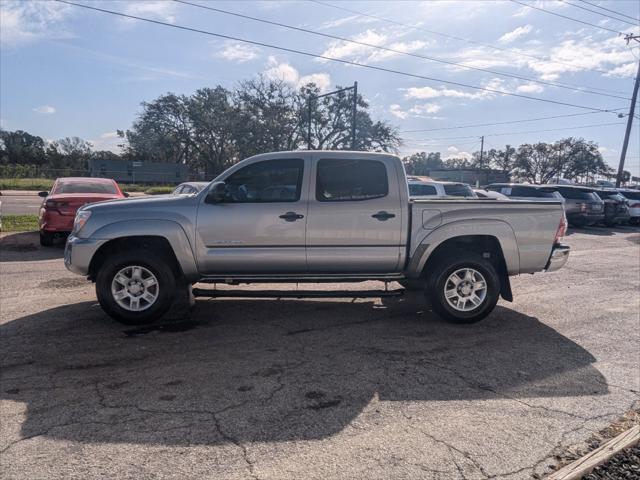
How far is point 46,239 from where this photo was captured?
10891 mm

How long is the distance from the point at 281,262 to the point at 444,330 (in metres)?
2.06

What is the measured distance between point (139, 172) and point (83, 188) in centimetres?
3931

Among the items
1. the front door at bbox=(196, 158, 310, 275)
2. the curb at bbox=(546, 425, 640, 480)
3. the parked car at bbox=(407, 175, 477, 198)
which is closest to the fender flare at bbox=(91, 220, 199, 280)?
the front door at bbox=(196, 158, 310, 275)

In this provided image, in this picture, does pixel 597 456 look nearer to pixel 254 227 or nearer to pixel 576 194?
pixel 254 227

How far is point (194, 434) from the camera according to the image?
3275 mm

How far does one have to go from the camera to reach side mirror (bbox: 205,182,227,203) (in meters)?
5.57

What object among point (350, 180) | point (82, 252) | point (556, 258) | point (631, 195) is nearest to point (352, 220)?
point (350, 180)

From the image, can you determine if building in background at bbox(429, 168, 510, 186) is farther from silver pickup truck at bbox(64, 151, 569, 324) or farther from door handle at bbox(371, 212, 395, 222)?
door handle at bbox(371, 212, 395, 222)

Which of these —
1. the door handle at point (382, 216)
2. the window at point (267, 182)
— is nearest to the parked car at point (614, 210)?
the door handle at point (382, 216)

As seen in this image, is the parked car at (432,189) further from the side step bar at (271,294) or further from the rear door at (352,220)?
the side step bar at (271,294)

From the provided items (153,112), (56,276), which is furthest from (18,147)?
(56,276)

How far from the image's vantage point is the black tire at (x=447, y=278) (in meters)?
5.75

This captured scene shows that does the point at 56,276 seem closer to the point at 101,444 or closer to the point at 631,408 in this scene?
the point at 101,444

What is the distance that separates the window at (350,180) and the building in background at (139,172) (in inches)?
1798
